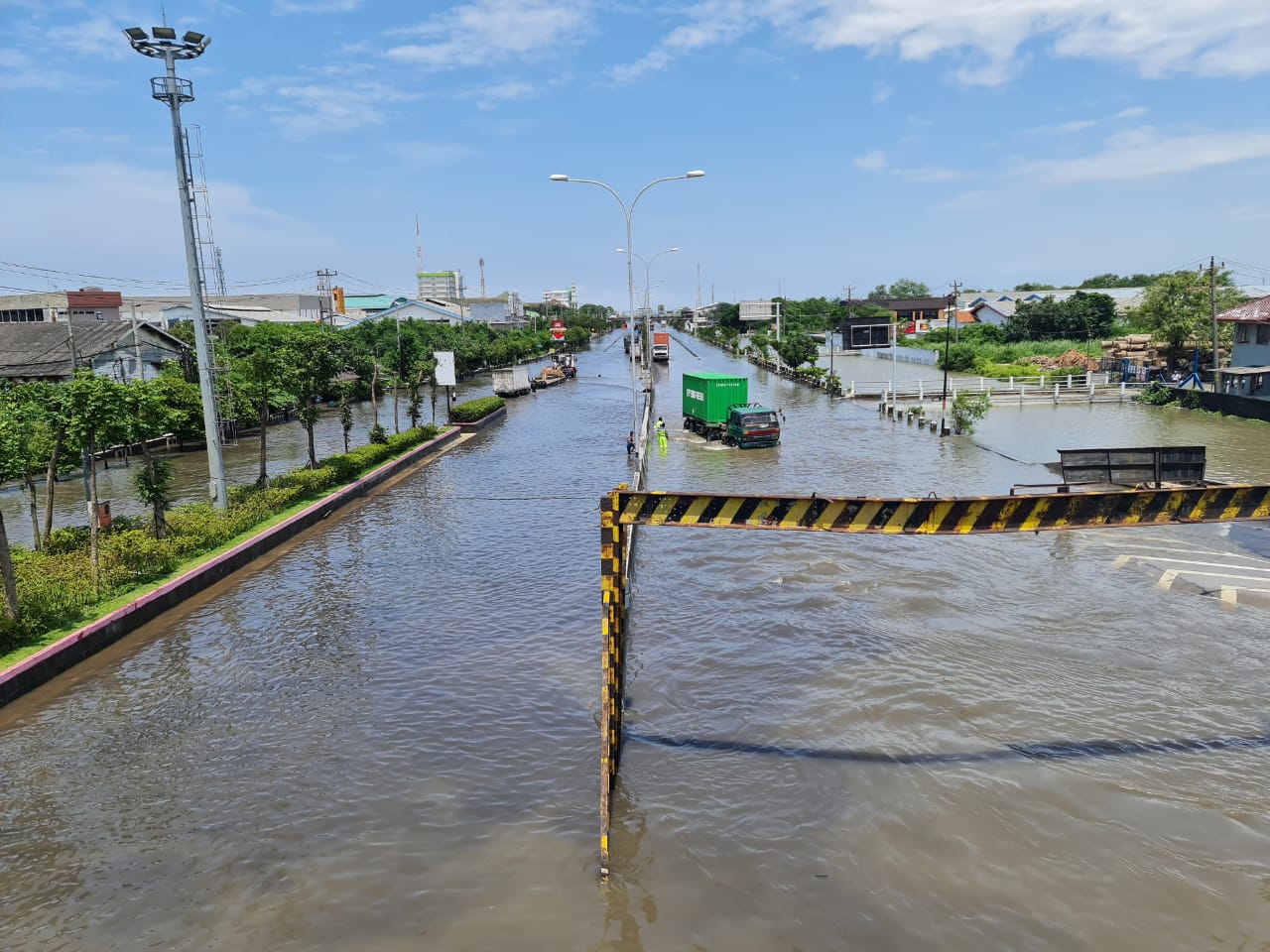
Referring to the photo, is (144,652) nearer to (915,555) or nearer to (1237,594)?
(915,555)

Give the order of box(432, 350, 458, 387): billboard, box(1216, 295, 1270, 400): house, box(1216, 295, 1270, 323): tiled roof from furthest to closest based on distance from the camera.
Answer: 1. box(432, 350, 458, 387): billboard
2. box(1216, 295, 1270, 323): tiled roof
3. box(1216, 295, 1270, 400): house

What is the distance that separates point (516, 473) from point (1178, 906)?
24.0m

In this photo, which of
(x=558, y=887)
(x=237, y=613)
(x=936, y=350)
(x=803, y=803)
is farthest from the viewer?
(x=936, y=350)

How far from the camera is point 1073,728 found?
30.9 ft

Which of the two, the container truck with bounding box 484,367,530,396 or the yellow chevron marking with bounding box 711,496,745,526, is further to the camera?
the container truck with bounding box 484,367,530,396

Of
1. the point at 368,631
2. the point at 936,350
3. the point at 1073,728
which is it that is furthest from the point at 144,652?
the point at 936,350

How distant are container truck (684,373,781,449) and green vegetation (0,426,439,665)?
16.7 meters

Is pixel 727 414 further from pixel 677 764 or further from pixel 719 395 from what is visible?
pixel 677 764

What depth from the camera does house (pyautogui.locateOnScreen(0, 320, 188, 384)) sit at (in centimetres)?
3597

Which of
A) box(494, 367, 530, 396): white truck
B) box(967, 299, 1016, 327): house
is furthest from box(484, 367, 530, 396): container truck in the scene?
box(967, 299, 1016, 327): house

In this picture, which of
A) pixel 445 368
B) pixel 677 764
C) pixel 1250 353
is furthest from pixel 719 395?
pixel 1250 353

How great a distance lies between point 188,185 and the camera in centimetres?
1989

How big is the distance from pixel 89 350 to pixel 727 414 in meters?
29.8

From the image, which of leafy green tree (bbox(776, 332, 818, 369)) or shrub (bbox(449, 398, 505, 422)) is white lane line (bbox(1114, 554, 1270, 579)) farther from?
leafy green tree (bbox(776, 332, 818, 369))
